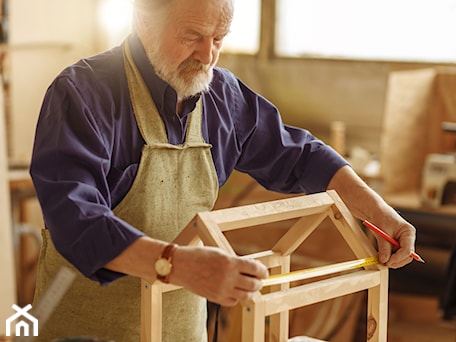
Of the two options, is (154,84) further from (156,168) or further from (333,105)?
(333,105)

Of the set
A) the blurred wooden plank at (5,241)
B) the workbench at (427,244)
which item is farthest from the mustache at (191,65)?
the blurred wooden plank at (5,241)

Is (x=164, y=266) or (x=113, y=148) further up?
(x=113, y=148)

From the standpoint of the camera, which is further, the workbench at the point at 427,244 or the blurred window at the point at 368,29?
the blurred window at the point at 368,29

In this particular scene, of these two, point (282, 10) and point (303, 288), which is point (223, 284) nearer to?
point (303, 288)

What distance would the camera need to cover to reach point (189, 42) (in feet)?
5.29

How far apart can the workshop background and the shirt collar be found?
78.7 inches

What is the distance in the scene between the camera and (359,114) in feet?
14.2

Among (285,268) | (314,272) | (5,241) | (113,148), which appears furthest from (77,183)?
(5,241)

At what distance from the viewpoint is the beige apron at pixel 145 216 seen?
5.55ft

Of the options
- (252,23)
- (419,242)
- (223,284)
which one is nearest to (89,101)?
(223,284)

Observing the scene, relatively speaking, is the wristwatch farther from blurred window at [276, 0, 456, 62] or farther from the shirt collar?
blurred window at [276, 0, 456, 62]

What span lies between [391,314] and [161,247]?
2958 mm

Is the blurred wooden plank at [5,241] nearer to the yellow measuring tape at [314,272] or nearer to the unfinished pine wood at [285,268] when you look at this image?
the unfinished pine wood at [285,268]

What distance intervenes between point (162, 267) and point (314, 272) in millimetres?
320
